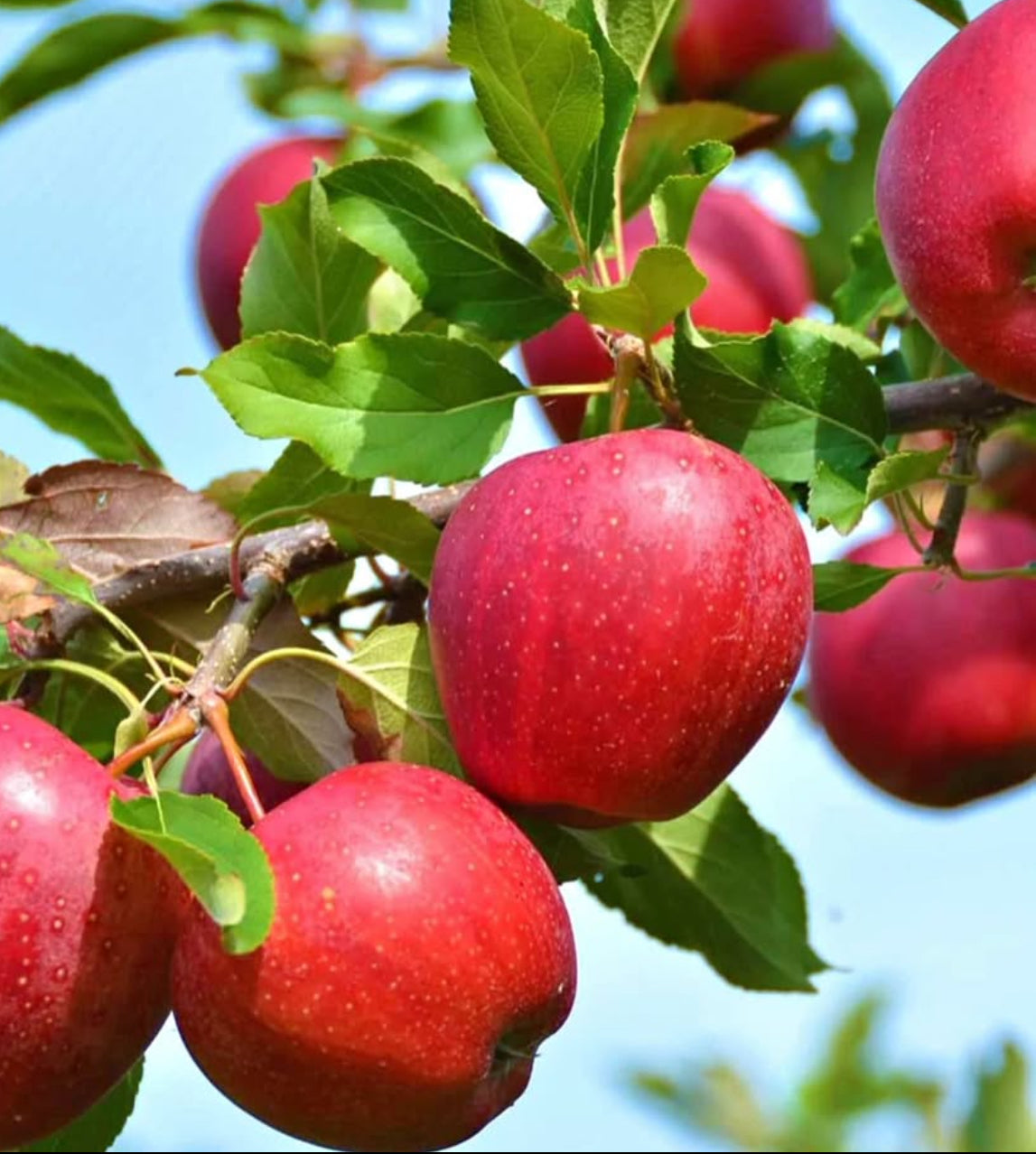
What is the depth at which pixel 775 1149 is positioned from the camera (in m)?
2.29

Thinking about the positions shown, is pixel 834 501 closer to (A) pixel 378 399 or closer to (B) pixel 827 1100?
(A) pixel 378 399

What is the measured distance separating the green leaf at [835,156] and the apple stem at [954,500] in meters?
0.78

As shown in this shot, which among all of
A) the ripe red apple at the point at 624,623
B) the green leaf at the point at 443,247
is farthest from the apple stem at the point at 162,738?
the green leaf at the point at 443,247

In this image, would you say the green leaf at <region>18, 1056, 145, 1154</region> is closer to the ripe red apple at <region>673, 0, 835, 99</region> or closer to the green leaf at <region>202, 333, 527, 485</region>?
the green leaf at <region>202, 333, 527, 485</region>

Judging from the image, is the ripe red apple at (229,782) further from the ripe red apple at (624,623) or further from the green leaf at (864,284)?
the green leaf at (864,284)

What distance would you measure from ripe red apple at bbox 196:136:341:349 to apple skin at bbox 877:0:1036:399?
96cm

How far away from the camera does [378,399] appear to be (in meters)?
1.02

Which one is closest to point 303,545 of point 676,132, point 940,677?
point 676,132

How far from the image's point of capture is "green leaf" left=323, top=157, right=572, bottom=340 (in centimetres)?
102

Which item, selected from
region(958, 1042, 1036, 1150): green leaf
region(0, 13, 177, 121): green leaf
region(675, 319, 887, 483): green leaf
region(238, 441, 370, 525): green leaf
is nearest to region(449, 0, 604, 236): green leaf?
region(675, 319, 887, 483): green leaf

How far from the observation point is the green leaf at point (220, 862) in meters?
0.79

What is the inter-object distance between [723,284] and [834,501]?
0.79 meters

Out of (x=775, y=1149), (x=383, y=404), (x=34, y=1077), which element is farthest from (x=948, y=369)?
(x=775, y=1149)

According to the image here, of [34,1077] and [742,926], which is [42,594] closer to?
[34,1077]
